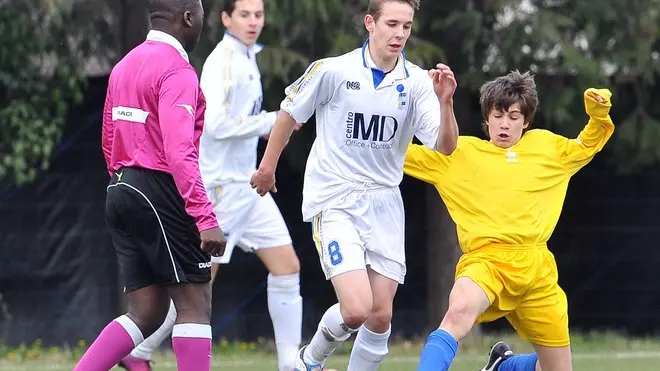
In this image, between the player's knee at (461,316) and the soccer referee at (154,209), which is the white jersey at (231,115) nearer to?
the soccer referee at (154,209)

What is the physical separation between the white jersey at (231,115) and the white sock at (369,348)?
181cm

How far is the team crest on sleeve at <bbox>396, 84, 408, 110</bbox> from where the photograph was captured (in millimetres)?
6586

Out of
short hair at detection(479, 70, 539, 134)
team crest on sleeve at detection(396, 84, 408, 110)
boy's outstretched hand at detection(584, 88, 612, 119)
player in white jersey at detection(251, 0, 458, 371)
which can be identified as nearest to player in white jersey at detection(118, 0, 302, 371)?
player in white jersey at detection(251, 0, 458, 371)

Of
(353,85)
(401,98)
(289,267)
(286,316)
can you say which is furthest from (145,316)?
(289,267)

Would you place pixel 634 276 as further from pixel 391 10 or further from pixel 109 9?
pixel 391 10

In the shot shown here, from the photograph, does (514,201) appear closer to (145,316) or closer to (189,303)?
(189,303)

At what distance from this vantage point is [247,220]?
8109 mm

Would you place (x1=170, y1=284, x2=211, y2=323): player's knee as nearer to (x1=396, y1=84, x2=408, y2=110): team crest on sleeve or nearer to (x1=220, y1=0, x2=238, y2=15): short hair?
(x1=396, y1=84, x2=408, y2=110): team crest on sleeve

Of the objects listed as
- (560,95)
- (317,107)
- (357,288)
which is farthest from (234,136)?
(560,95)

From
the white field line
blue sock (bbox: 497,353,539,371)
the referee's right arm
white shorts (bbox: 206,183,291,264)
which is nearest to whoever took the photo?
the referee's right arm

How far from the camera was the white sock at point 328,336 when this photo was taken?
6.55m

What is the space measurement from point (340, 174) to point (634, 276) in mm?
6952

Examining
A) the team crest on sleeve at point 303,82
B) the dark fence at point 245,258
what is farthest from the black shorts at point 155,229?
the dark fence at point 245,258

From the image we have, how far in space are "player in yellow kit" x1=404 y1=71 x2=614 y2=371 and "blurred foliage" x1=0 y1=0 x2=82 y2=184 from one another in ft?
18.1
